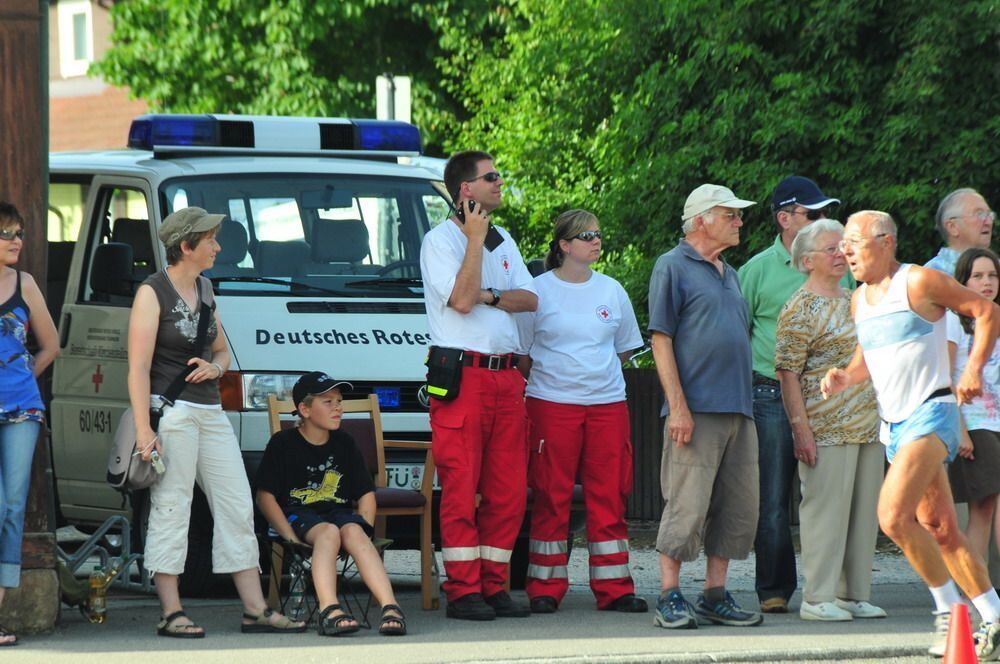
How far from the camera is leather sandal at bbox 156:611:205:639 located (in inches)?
314

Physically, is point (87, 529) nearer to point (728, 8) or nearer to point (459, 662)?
point (459, 662)

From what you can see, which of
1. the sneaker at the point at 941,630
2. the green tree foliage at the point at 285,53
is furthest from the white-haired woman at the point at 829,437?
the green tree foliage at the point at 285,53

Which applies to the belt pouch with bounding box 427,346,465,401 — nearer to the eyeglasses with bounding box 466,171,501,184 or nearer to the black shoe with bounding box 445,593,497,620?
the eyeglasses with bounding box 466,171,501,184

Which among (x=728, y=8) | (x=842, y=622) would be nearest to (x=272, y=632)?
(x=842, y=622)

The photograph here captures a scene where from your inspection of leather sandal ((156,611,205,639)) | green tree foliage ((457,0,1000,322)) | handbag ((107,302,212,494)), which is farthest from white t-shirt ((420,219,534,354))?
green tree foliage ((457,0,1000,322))

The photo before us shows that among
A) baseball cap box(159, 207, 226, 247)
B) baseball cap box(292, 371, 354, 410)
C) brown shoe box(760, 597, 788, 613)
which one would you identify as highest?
baseball cap box(159, 207, 226, 247)

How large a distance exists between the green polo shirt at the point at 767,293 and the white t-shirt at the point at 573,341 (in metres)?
0.72

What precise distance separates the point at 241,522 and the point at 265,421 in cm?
82

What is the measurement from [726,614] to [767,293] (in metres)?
1.65

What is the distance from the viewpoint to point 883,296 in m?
7.53

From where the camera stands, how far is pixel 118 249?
9031 mm

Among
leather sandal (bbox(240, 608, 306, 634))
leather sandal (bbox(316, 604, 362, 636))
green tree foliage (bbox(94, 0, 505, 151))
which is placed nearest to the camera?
leather sandal (bbox(316, 604, 362, 636))

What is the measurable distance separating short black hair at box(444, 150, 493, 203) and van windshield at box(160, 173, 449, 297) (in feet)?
3.27

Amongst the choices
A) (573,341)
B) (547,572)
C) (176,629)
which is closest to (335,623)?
(176,629)
